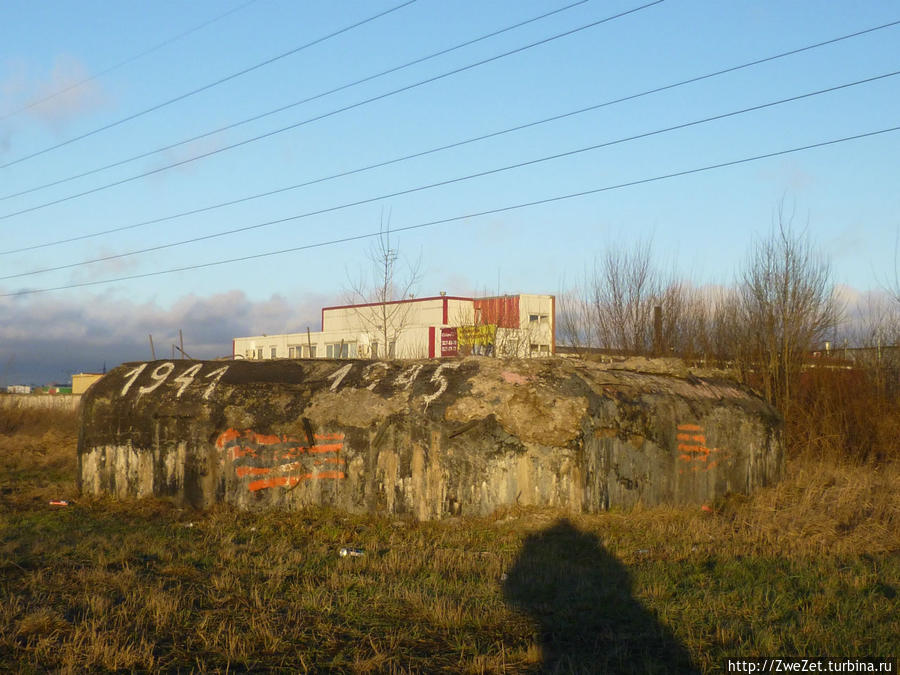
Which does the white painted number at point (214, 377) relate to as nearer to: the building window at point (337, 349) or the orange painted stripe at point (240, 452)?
the orange painted stripe at point (240, 452)

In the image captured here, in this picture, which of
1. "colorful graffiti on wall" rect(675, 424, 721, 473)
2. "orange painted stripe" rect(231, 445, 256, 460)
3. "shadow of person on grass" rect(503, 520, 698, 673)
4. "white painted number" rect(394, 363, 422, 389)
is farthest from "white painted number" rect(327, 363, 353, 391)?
"colorful graffiti on wall" rect(675, 424, 721, 473)

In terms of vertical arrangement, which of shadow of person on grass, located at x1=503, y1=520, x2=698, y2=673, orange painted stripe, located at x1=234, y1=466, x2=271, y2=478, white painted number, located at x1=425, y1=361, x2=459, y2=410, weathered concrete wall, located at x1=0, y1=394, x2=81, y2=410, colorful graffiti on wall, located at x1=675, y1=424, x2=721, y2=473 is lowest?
shadow of person on grass, located at x1=503, y1=520, x2=698, y2=673

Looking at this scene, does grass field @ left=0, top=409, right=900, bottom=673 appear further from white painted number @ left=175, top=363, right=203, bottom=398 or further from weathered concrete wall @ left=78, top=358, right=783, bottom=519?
white painted number @ left=175, top=363, right=203, bottom=398

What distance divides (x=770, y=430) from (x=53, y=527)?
9463mm

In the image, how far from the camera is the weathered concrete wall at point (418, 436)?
8.84 meters

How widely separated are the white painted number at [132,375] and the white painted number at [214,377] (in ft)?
4.23

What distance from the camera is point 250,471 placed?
984cm

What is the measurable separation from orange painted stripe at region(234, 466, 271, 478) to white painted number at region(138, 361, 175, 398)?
78.5 inches

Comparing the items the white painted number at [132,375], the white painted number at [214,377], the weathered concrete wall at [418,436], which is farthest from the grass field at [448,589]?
the white painted number at [132,375]

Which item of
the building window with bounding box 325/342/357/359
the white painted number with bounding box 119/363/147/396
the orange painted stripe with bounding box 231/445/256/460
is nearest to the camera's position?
the orange painted stripe with bounding box 231/445/256/460

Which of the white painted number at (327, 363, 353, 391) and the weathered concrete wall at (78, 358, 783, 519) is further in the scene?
the white painted number at (327, 363, 353, 391)

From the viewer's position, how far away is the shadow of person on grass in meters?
4.46

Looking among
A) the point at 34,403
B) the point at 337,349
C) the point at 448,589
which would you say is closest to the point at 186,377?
the point at 448,589

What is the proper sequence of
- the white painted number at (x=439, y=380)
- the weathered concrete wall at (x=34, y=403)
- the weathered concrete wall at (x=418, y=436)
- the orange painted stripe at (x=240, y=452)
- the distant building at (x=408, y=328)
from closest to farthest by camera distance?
the weathered concrete wall at (x=418, y=436) < the white painted number at (x=439, y=380) < the orange painted stripe at (x=240, y=452) < the weathered concrete wall at (x=34, y=403) < the distant building at (x=408, y=328)
